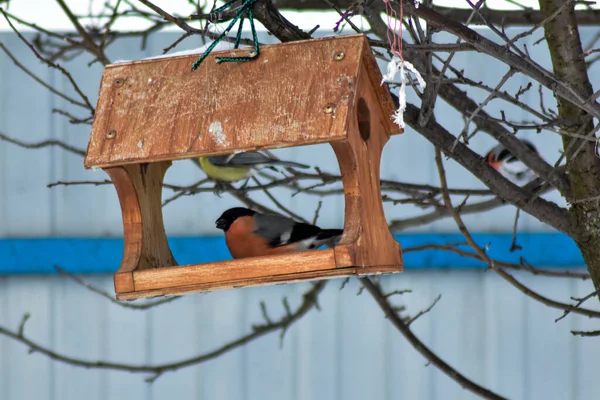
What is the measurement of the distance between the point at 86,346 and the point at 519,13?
2783 mm

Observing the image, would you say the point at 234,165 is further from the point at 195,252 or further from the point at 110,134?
the point at 110,134

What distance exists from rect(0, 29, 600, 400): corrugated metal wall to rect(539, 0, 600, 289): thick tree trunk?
6.67 ft

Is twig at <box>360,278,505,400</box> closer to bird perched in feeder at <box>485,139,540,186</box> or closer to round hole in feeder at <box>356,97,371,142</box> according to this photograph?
round hole in feeder at <box>356,97,371,142</box>

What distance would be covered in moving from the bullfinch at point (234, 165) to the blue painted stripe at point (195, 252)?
1.36ft

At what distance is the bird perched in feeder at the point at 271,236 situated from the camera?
2.17 meters

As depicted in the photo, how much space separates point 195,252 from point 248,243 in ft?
6.73

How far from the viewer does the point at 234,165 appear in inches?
149

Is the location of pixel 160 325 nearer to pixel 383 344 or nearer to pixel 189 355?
pixel 189 355

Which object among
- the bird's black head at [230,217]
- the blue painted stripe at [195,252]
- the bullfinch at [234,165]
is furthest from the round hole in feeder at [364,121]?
the blue painted stripe at [195,252]

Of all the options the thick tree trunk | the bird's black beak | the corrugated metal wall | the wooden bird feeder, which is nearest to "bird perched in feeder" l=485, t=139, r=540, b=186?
the corrugated metal wall

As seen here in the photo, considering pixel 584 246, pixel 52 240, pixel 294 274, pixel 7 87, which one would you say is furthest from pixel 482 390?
pixel 7 87

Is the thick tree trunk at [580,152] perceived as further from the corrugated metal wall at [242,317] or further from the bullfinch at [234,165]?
the corrugated metal wall at [242,317]

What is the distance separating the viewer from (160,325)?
448 cm

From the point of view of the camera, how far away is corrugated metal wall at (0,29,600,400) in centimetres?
438
